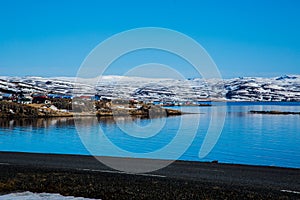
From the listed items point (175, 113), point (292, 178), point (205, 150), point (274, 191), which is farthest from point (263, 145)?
point (175, 113)

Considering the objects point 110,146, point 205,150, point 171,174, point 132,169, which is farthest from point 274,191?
point 110,146

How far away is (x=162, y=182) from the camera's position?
14.2 metres

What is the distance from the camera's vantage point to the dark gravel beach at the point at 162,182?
12211 millimetres

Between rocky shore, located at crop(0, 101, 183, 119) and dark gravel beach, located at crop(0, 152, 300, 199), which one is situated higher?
rocky shore, located at crop(0, 101, 183, 119)

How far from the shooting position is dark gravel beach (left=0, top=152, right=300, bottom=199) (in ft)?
40.1

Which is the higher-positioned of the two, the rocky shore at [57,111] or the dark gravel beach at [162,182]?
the rocky shore at [57,111]

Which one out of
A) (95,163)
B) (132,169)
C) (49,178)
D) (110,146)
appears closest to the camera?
(49,178)

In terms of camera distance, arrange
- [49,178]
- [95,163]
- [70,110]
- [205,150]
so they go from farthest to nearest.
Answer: [70,110] < [205,150] < [95,163] < [49,178]

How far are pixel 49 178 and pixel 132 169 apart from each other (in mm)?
4609

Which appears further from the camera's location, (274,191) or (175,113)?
(175,113)

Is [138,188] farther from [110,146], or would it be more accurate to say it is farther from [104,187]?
[110,146]

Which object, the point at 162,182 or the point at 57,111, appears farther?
the point at 57,111

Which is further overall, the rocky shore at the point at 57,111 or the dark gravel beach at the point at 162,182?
the rocky shore at the point at 57,111

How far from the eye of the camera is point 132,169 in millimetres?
17906
